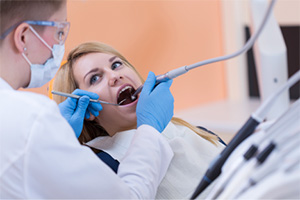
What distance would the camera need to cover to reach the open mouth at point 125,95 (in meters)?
1.53

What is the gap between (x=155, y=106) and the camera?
4.39ft

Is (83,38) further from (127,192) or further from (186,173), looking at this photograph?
(127,192)

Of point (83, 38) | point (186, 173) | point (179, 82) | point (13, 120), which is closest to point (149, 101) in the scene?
point (186, 173)

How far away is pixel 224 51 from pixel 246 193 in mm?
3764

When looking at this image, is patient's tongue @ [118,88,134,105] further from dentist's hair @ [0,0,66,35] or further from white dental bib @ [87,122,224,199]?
dentist's hair @ [0,0,66,35]

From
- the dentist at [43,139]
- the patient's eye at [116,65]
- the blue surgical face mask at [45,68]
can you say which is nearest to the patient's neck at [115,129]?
the patient's eye at [116,65]

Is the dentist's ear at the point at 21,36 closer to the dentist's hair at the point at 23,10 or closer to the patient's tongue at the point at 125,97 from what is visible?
the dentist's hair at the point at 23,10

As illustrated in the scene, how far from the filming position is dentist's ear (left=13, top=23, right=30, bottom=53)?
101 cm

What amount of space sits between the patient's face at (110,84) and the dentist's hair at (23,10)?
0.52 meters

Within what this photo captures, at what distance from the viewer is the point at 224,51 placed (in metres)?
4.30

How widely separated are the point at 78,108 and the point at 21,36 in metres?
0.45

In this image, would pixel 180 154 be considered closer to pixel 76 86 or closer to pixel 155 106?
pixel 155 106

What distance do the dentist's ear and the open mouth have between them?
21.5 inches

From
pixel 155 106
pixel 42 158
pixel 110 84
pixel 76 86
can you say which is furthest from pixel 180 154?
pixel 42 158
